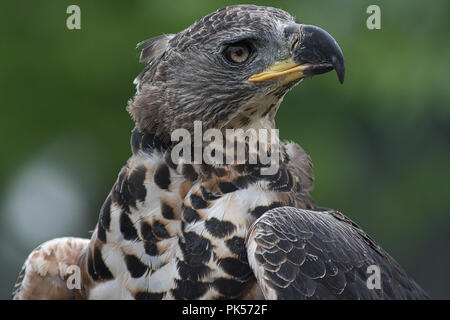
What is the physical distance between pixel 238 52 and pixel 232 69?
9 cm

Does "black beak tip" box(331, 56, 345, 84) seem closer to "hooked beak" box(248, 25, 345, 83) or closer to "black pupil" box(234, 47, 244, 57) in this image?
"hooked beak" box(248, 25, 345, 83)

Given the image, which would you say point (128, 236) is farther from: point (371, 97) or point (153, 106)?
point (371, 97)

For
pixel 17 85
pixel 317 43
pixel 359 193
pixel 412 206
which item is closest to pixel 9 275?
pixel 17 85

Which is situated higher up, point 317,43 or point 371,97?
point 317,43

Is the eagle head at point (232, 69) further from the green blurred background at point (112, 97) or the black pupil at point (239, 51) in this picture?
the green blurred background at point (112, 97)

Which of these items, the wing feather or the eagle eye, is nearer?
the wing feather

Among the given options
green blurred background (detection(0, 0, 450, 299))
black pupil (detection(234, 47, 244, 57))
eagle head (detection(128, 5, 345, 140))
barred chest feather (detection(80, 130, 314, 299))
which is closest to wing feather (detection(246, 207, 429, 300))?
barred chest feather (detection(80, 130, 314, 299))

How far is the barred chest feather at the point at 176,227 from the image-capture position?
326cm

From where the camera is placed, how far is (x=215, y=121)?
3510 mm

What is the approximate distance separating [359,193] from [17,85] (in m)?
4.36

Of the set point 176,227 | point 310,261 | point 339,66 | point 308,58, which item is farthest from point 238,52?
Answer: point 310,261

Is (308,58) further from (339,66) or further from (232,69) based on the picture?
(232,69)

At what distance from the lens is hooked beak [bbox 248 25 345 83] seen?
3367mm

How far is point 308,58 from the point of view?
3.41 m
